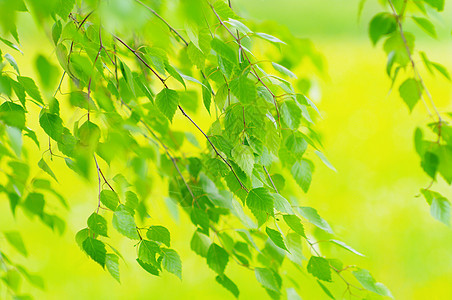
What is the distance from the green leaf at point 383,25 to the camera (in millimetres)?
929

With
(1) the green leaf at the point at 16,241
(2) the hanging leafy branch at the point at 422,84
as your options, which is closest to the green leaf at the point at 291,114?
(2) the hanging leafy branch at the point at 422,84

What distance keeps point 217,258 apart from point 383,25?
1.74 ft

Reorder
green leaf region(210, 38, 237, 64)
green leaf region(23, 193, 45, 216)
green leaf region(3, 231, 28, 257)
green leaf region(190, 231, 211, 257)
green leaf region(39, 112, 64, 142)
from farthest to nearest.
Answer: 1. green leaf region(3, 231, 28, 257)
2. green leaf region(23, 193, 45, 216)
3. green leaf region(190, 231, 211, 257)
4. green leaf region(39, 112, 64, 142)
5. green leaf region(210, 38, 237, 64)

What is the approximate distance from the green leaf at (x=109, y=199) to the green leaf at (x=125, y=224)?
7 cm

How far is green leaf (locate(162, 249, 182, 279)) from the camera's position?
29.4 inches

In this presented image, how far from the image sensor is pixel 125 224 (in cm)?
67

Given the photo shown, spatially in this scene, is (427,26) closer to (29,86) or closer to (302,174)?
(302,174)

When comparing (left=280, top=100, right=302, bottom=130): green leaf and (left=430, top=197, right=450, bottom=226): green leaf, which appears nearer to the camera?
(left=280, top=100, right=302, bottom=130): green leaf

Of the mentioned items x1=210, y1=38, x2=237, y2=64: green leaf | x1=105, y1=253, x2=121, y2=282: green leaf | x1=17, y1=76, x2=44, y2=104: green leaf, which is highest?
x1=17, y1=76, x2=44, y2=104: green leaf

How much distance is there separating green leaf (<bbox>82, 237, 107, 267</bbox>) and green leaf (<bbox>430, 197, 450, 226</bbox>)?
0.56 metres

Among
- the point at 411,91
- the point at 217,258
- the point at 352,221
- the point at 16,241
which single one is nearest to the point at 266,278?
the point at 217,258

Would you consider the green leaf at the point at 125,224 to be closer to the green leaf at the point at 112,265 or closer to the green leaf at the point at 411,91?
the green leaf at the point at 112,265

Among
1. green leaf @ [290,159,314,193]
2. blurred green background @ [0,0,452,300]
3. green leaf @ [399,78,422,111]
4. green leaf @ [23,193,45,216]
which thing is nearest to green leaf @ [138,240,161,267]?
green leaf @ [290,159,314,193]

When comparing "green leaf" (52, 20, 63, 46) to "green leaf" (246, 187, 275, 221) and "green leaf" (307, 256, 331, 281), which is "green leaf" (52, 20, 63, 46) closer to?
"green leaf" (246, 187, 275, 221)
